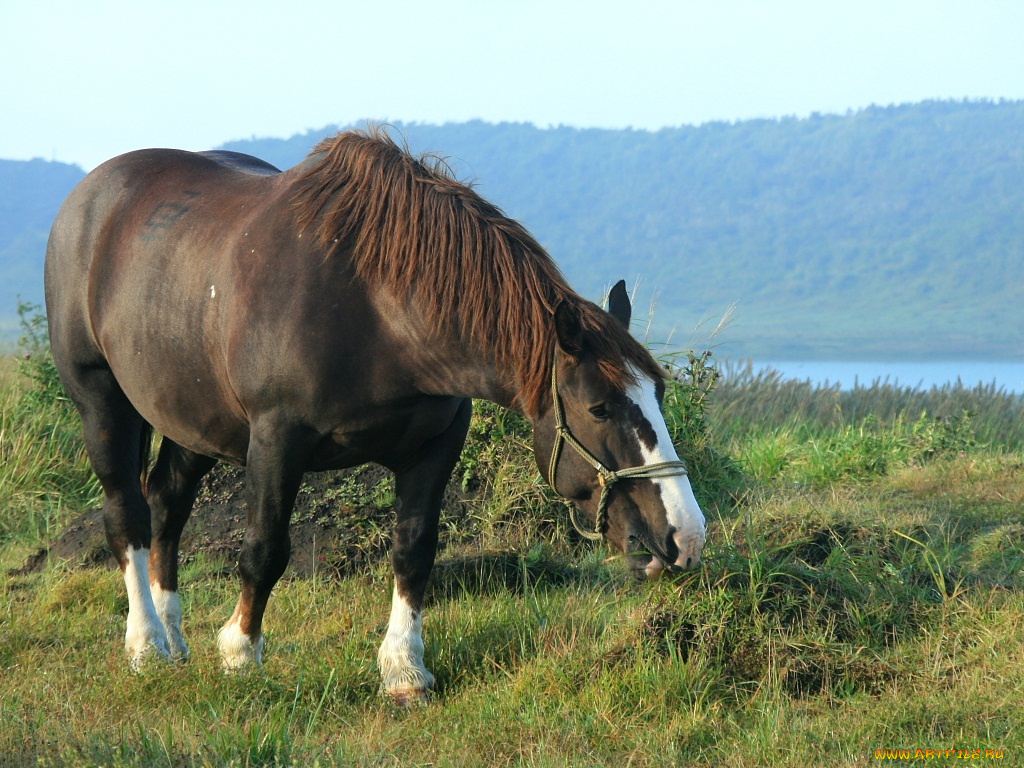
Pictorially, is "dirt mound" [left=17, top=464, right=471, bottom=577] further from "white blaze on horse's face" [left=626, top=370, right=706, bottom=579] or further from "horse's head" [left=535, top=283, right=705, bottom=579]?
"white blaze on horse's face" [left=626, top=370, right=706, bottom=579]

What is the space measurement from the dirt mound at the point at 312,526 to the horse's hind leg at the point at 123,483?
1.07 metres

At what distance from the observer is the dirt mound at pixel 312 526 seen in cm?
547

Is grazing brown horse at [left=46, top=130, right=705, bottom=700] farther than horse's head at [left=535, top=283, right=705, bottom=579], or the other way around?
grazing brown horse at [left=46, top=130, right=705, bottom=700]

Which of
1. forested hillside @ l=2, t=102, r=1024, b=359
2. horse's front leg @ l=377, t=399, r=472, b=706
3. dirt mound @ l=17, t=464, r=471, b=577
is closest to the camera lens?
horse's front leg @ l=377, t=399, r=472, b=706

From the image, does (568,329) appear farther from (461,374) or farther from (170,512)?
(170,512)

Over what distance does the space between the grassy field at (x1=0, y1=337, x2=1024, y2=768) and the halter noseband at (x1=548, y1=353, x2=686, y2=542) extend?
651 millimetres

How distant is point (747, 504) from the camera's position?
6137 mm

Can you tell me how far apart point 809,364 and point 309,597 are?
210 ft

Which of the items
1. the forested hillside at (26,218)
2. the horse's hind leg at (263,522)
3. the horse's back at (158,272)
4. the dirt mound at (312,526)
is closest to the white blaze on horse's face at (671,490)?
the horse's hind leg at (263,522)

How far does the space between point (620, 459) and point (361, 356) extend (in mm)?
979

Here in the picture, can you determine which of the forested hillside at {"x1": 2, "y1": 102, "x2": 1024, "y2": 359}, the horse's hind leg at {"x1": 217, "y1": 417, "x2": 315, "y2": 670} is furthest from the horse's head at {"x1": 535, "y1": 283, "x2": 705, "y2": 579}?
the forested hillside at {"x1": 2, "y1": 102, "x2": 1024, "y2": 359}

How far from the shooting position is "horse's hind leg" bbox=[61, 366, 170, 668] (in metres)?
4.41

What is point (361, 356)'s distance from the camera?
3662 mm

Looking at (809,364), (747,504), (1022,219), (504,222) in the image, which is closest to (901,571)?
(747,504)
